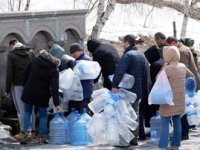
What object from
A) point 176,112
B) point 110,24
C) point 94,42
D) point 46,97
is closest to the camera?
point 176,112

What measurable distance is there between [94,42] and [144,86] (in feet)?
4.36

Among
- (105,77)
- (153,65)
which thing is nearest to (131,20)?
(105,77)

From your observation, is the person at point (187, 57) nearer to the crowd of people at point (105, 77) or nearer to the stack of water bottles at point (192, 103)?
the crowd of people at point (105, 77)

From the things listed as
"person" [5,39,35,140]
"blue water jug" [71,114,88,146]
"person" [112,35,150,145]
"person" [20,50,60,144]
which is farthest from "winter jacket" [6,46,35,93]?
"person" [112,35,150,145]

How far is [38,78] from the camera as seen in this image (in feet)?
38.6

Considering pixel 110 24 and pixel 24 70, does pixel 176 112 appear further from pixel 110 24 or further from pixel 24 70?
pixel 110 24

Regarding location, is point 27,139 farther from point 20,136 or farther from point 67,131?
point 67,131

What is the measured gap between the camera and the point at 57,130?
12.0 metres

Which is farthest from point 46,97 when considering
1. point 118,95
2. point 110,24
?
point 110,24

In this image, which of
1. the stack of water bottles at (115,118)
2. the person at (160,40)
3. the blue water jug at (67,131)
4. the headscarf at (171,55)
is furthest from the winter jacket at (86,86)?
the headscarf at (171,55)

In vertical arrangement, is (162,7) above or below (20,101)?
above

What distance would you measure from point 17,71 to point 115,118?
184 centimetres

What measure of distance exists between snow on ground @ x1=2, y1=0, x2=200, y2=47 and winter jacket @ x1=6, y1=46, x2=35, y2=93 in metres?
18.5

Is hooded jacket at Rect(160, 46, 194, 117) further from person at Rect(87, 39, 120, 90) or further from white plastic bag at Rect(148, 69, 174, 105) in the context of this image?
person at Rect(87, 39, 120, 90)
